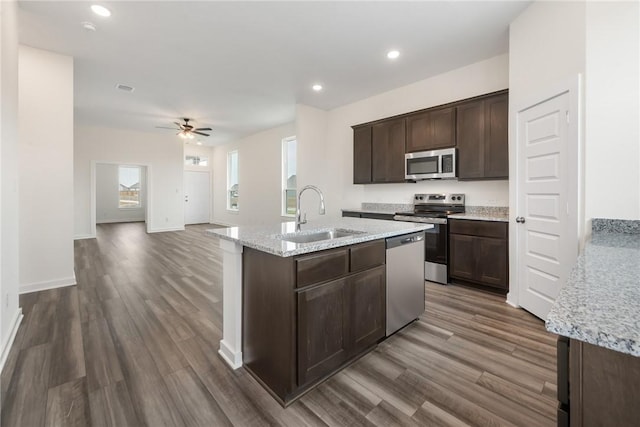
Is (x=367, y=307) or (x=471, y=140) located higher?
(x=471, y=140)

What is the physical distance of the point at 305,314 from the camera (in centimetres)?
165

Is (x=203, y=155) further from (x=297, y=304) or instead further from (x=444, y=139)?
(x=297, y=304)

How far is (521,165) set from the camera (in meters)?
2.85

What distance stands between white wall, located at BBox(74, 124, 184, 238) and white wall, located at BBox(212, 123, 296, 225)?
1.54 metres

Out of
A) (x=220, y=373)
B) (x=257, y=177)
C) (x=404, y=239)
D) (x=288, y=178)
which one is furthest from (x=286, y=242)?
(x=257, y=177)

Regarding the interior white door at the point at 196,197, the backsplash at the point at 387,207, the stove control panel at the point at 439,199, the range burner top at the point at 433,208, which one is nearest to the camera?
the range burner top at the point at 433,208

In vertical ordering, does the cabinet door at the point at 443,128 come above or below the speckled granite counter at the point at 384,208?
above

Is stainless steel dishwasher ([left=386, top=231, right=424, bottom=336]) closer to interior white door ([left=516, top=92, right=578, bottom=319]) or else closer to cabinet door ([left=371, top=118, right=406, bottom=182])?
interior white door ([left=516, top=92, right=578, bottom=319])

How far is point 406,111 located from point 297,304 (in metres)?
4.02

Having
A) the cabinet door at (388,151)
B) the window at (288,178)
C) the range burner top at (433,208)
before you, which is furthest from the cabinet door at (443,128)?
the window at (288,178)

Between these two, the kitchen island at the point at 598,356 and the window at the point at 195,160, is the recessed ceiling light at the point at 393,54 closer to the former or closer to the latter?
the kitchen island at the point at 598,356

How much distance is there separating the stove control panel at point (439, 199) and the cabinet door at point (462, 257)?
69 cm

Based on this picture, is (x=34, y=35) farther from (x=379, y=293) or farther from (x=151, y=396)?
(x=379, y=293)

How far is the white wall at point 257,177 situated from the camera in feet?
24.7
